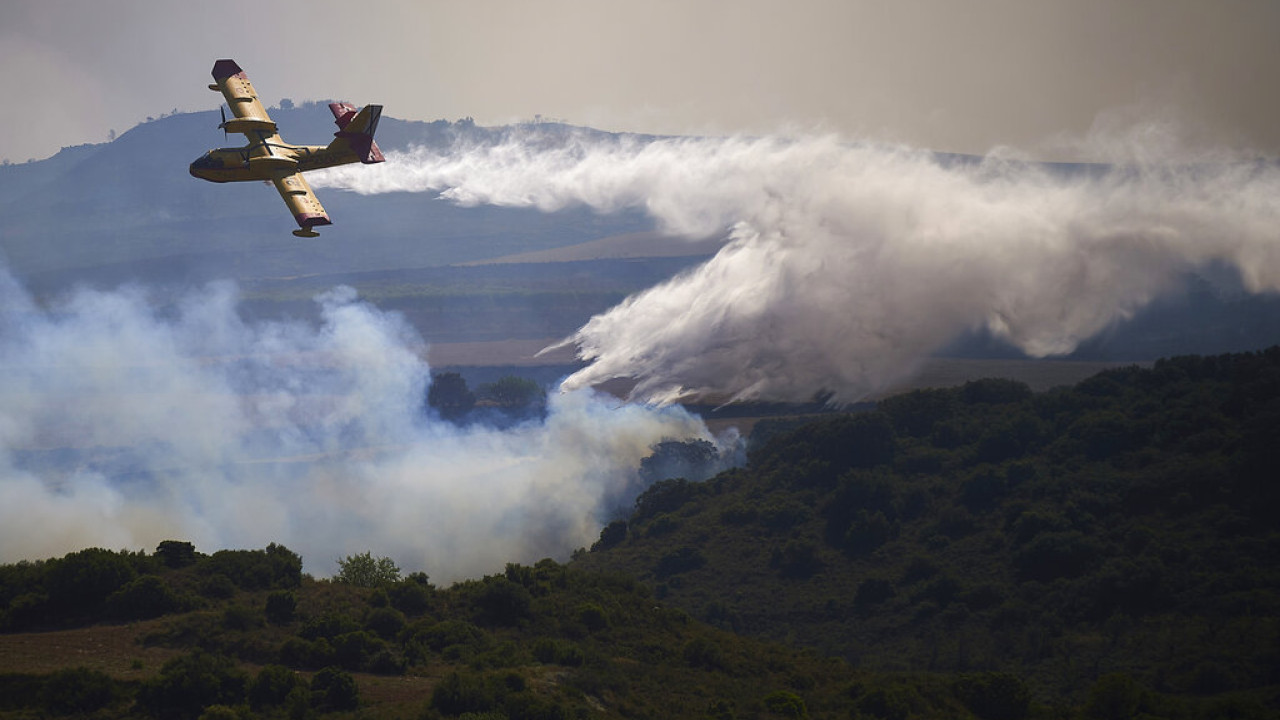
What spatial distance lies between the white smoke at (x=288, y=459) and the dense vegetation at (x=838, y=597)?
8.56 meters

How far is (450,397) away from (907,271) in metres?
75.1

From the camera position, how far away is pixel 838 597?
77.1 meters

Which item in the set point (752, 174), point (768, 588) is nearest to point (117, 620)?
point (768, 588)

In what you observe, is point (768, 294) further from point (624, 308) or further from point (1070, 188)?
point (1070, 188)

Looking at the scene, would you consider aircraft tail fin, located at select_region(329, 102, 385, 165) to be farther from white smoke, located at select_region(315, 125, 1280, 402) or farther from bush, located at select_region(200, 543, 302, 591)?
white smoke, located at select_region(315, 125, 1280, 402)

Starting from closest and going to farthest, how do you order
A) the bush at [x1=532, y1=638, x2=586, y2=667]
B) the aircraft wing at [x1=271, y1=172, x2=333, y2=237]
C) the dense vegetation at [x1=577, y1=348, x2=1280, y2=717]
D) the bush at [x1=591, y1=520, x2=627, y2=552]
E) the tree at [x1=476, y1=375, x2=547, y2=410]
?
the bush at [x1=532, y1=638, x2=586, y2=667] → the aircraft wing at [x1=271, y1=172, x2=333, y2=237] → the dense vegetation at [x1=577, y1=348, x2=1280, y2=717] → the bush at [x1=591, y1=520, x2=627, y2=552] → the tree at [x1=476, y1=375, x2=547, y2=410]

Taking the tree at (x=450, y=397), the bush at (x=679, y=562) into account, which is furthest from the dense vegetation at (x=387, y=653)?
the tree at (x=450, y=397)

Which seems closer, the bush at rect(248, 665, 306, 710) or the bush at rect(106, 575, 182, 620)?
the bush at rect(248, 665, 306, 710)

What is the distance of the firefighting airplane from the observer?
60.4m

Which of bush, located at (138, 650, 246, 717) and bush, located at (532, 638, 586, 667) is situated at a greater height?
bush, located at (138, 650, 246, 717)

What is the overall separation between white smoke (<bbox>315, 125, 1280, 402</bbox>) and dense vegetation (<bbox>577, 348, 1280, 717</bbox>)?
6321 mm

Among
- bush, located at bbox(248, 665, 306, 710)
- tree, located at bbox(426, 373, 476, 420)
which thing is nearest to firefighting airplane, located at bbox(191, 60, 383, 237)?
bush, located at bbox(248, 665, 306, 710)

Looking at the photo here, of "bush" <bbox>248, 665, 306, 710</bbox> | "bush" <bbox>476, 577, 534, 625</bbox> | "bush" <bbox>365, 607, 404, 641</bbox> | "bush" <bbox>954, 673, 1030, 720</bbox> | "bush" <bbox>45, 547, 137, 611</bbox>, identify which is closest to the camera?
"bush" <bbox>248, 665, 306, 710</bbox>

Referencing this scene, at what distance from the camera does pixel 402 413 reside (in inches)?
5960
